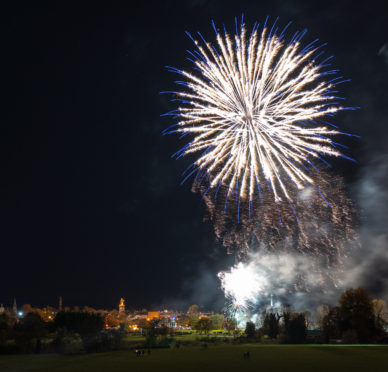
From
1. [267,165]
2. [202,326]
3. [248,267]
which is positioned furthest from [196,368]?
[202,326]

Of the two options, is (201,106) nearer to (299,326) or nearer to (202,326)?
(299,326)

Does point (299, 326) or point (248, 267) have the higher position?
point (248, 267)

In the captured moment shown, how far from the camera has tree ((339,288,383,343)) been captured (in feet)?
231

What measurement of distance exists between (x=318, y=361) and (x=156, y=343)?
3554 cm

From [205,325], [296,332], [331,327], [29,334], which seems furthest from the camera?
[205,325]

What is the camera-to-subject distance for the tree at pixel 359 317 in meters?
70.4

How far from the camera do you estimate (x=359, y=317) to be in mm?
72875

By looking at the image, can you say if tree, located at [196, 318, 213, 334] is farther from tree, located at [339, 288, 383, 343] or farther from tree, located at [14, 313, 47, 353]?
tree, located at [339, 288, 383, 343]

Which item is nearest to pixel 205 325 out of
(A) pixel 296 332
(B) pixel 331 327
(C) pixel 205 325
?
(C) pixel 205 325

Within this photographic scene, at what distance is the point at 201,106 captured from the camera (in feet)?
Result: 145

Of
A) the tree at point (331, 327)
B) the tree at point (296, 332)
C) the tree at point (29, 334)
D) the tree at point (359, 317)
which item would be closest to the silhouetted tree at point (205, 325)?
the tree at point (29, 334)

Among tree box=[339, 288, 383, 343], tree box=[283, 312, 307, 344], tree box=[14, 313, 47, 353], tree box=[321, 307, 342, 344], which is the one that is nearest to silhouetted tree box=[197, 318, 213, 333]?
tree box=[14, 313, 47, 353]

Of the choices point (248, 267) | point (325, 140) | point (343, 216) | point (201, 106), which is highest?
point (201, 106)

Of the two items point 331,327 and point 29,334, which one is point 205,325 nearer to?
point 331,327
